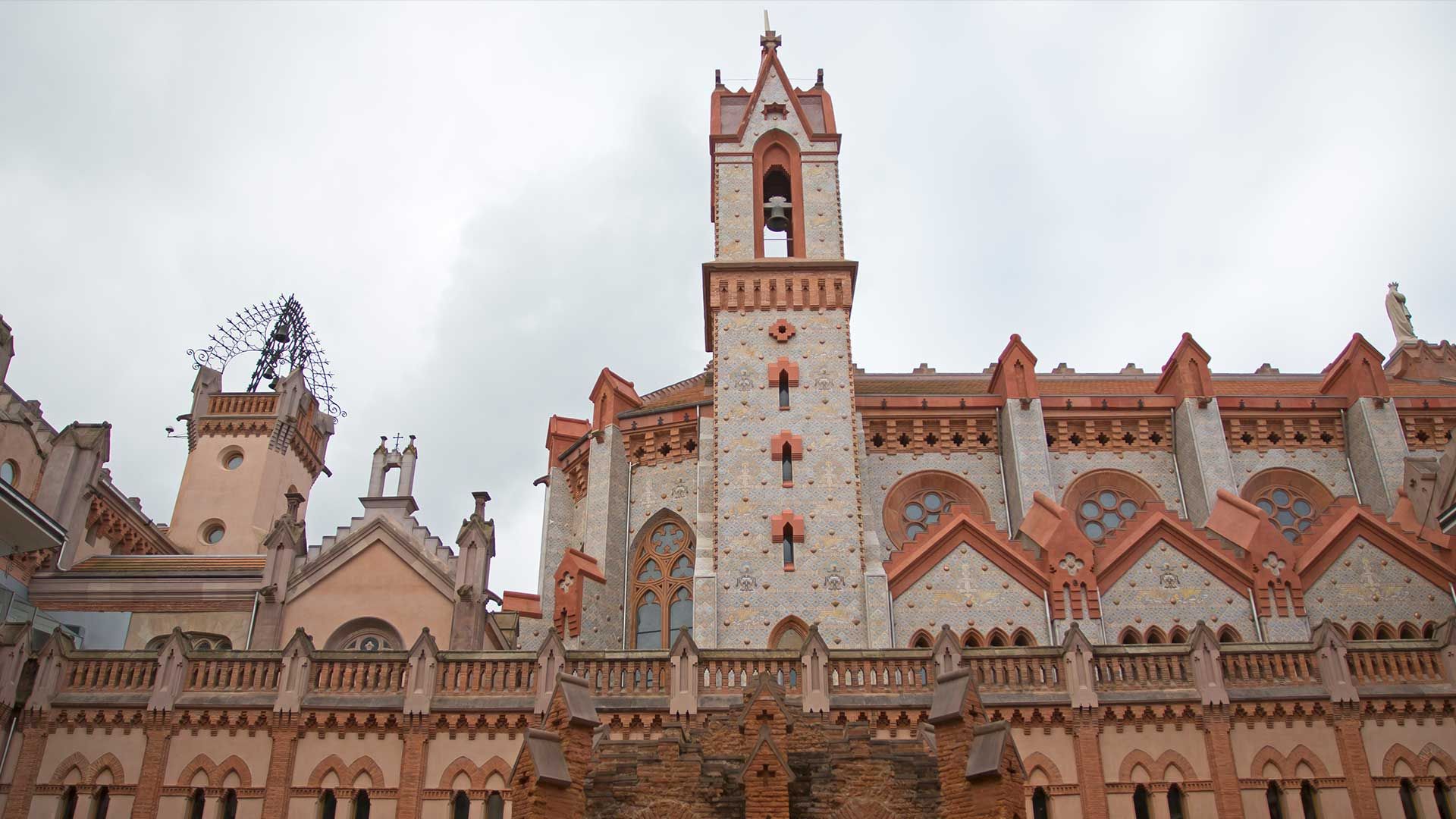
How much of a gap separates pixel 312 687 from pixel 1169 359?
28.2m

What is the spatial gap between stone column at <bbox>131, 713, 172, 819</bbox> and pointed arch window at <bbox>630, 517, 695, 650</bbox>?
1366 centimetres

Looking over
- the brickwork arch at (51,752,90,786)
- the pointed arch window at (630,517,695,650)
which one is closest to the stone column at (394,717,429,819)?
the brickwork arch at (51,752,90,786)

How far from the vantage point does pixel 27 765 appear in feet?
76.4

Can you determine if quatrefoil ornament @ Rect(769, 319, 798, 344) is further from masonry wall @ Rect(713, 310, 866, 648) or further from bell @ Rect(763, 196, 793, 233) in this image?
bell @ Rect(763, 196, 793, 233)

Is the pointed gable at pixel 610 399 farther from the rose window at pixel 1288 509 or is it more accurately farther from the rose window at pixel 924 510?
the rose window at pixel 1288 509

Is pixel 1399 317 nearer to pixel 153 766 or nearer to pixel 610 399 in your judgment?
pixel 610 399

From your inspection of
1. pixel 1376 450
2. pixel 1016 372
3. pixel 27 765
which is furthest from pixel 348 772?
pixel 1376 450

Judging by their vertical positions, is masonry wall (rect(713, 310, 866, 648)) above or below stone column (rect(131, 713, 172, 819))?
above

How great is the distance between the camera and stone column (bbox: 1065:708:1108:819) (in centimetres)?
2264

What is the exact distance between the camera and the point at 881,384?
44500 millimetres

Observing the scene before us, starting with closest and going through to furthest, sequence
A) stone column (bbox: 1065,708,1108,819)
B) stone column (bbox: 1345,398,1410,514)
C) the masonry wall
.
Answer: stone column (bbox: 1065,708,1108,819) → the masonry wall → stone column (bbox: 1345,398,1410,514)

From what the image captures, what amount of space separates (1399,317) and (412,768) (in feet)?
155

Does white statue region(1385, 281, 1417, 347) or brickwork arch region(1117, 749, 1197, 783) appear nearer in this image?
brickwork arch region(1117, 749, 1197, 783)

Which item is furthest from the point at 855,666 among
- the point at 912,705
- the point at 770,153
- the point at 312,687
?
the point at 770,153
